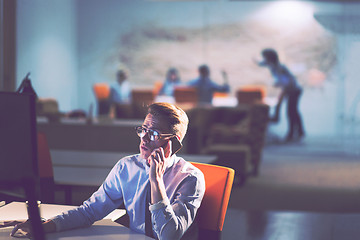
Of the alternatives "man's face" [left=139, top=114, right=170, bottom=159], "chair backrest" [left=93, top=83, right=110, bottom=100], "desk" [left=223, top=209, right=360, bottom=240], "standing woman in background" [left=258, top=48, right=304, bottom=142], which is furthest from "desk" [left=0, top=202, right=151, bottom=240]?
"chair backrest" [left=93, top=83, right=110, bottom=100]

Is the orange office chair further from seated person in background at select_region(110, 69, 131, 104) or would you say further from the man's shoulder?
seated person in background at select_region(110, 69, 131, 104)

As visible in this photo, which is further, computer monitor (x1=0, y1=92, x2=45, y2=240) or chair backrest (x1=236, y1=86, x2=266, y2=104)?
chair backrest (x1=236, y1=86, x2=266, y2=104)

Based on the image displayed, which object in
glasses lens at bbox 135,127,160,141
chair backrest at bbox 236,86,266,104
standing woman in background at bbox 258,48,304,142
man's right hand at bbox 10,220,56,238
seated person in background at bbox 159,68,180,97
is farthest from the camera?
seated person in background at bbox 159,68,180,97

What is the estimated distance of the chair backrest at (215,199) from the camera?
6.79 feet

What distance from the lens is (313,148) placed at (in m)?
11.0

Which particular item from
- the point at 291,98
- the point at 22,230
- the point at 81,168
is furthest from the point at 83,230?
the point at 291,98

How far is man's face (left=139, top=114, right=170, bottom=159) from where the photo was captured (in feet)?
6.59

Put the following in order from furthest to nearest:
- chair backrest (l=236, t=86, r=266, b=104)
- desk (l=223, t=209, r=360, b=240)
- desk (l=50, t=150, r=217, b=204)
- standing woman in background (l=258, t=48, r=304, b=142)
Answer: standing woman in background (l=258, t=48, r=304, b=142)
chair backrest (l=236, t=86, r=266, b=104)
desk (l=223, t=209, r=360, b=240)
desk (l=50, t=150, r=217, b=204)

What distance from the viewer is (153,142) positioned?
2016mm

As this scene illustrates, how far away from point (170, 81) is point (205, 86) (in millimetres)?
1238

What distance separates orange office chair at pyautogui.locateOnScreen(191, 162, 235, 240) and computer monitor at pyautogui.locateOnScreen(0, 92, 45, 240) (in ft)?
2.94

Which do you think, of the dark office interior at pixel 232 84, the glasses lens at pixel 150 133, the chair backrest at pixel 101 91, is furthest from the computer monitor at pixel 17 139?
the chair backrest at pixel 101 91

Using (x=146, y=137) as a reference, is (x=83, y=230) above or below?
below

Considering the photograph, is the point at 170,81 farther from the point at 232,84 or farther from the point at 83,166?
the point at 83,166
